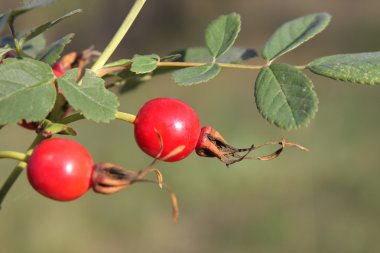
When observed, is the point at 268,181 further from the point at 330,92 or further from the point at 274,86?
the point at 274,86

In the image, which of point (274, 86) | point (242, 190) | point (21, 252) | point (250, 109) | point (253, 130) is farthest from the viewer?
point (250, 109)

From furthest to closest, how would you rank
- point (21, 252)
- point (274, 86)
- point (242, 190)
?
point (242, 190) < point (21, 252) < point (274, 86)

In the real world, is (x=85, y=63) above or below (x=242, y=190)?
above

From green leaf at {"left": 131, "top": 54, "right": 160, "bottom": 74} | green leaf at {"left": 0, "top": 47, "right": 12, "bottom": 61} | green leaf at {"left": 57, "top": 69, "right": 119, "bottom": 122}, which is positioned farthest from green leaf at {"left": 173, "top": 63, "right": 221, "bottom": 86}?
green leaf at {"left": 0, "top": 47, "right": 12, "bottom": 61}

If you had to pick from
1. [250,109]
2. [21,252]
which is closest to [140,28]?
[250,109]

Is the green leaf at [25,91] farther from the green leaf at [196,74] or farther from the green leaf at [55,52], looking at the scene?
the green leaf at [196,74]

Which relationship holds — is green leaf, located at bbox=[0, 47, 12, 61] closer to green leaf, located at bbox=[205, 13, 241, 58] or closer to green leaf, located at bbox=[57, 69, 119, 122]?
green leaf, located at bbox=[57, 69, 119, 122]

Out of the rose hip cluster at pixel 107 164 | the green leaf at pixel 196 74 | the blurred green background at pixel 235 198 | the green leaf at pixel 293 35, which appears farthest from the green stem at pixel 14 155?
the blurred green background at pixel 235 198
